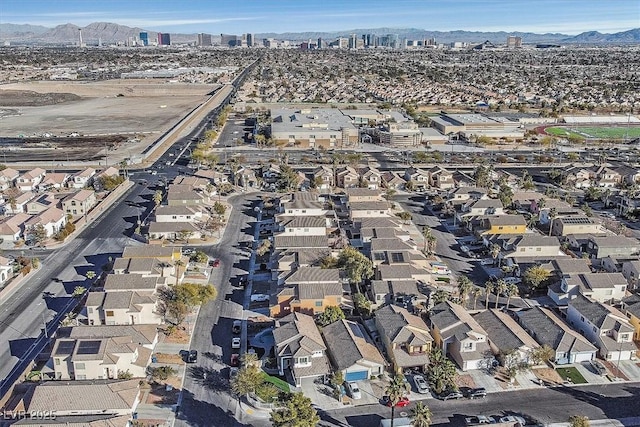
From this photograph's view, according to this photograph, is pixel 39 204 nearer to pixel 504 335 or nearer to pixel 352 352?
pixel 352 352

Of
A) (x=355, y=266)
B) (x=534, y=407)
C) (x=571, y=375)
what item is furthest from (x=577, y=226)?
(x=534, y=407)

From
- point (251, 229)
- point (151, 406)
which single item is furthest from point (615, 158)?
point (151, 406)

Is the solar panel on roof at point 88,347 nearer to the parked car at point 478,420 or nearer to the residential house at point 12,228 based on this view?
the parked car at point 478,420

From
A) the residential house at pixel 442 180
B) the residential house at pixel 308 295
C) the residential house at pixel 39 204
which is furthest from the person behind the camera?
the residential house at pixel 442 180

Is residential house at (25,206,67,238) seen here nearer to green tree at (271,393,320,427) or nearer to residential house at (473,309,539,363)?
green tree at (271,393,320,427)

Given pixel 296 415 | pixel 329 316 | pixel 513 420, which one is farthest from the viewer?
pixel 329 316

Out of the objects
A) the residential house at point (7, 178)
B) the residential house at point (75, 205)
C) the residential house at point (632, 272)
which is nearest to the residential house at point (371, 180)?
the residential house at point (632, 272)
